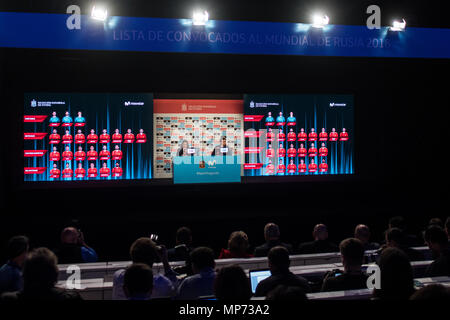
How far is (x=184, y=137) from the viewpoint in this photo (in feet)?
20.8

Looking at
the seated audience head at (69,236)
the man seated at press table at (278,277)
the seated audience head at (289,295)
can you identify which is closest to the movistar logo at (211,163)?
the seated audience head at (69,236)

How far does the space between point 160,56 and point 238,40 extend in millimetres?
1236

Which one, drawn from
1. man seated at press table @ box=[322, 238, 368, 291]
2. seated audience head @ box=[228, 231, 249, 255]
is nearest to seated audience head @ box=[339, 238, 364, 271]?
man seated at press table @ box=[322, 238, 368, 291]

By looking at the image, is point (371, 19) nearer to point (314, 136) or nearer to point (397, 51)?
point (397, 51)

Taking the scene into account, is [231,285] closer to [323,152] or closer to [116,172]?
[116,172]

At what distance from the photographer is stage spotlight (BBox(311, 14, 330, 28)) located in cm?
620

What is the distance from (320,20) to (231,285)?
5.37 metres

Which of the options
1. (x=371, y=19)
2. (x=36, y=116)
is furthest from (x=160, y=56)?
(x=371, y=19)

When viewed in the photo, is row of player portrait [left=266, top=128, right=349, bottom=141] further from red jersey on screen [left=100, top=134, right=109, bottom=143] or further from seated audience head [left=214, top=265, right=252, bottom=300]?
seated audience head [left=214, top=265, right=252, bottom=300]

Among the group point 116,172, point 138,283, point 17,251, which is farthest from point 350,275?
point 116,172

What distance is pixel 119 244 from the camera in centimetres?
587

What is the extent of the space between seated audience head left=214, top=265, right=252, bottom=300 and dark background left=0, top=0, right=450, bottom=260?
410cm
